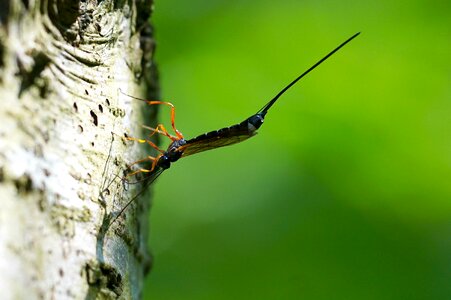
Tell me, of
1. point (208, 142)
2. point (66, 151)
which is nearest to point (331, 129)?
point (208, 142)

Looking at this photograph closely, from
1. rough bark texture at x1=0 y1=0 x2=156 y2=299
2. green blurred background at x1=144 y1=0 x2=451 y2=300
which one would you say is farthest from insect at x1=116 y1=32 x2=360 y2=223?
green blurred background at x1=144 y1=0 x2=451 y2=300

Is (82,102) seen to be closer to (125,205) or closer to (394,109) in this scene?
(125,205)

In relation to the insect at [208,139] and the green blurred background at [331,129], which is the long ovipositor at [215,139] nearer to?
the insect at [208,139]

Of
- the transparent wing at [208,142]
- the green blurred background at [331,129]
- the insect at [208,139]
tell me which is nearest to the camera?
the insect at [208,139]

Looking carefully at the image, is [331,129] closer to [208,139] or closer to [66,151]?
[208,139]

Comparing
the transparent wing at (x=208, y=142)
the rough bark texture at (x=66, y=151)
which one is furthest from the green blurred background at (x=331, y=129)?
the rough bark texture at (x=66, y=151)

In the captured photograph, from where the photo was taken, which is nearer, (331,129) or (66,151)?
(66,151)
